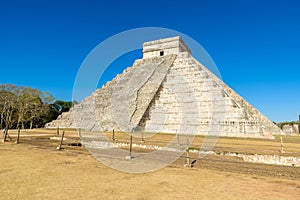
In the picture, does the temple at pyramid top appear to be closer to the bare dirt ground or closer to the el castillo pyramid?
the el castillo pyramid

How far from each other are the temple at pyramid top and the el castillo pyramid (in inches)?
70.3

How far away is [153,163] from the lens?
6941 mm

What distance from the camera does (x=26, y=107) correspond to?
25.1 metres

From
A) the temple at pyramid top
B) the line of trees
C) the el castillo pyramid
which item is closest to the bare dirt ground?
the el castillo pyramid

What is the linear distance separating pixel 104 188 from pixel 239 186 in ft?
9.58

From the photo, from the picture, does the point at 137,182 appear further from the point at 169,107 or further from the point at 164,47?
the point at 164,47

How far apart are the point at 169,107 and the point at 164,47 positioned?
1272 cm

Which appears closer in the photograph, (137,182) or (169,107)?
(137,182)

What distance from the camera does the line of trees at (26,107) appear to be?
22656mm

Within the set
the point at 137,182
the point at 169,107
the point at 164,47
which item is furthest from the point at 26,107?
the point at 137,182

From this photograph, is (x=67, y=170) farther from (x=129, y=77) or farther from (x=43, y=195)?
(x=129, y=77)

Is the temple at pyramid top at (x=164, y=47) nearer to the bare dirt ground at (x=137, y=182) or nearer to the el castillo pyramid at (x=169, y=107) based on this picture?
the el castillo pyramid at (x=169, y=107)

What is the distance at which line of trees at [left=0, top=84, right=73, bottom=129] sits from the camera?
22656 mm

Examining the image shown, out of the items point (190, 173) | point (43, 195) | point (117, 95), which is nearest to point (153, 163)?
point (190, 173)
